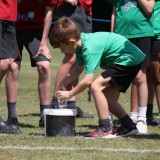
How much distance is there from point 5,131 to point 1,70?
68 cm

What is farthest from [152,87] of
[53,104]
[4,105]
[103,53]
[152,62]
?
[4,105]

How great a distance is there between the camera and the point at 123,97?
13.5 metres

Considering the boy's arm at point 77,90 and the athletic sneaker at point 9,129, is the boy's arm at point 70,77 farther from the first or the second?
the boy's arm at point 77,90

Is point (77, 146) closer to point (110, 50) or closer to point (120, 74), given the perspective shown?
point (120, 74)

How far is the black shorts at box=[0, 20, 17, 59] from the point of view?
810 cm

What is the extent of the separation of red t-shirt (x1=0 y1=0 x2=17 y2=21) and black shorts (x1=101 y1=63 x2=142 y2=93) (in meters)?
1.26

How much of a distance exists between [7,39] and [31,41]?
2.59ft

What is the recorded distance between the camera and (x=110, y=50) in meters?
7.62

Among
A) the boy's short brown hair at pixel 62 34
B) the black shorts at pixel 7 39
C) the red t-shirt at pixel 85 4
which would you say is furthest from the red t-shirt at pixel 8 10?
the red t-shirt at pixel 85 4

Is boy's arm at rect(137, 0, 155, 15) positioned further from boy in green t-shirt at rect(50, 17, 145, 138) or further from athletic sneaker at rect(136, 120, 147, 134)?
athletic sneaker at rect(136, 120, 147, 134)

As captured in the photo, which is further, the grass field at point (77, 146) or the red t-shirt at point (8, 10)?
the red t-shirt at point (8, 10)

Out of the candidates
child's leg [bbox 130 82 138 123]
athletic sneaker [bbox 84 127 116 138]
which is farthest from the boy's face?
child's leg [bbox 130 82 138 123]

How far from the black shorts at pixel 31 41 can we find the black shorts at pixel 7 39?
695 mm

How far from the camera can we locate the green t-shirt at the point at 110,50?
7.48 metres
